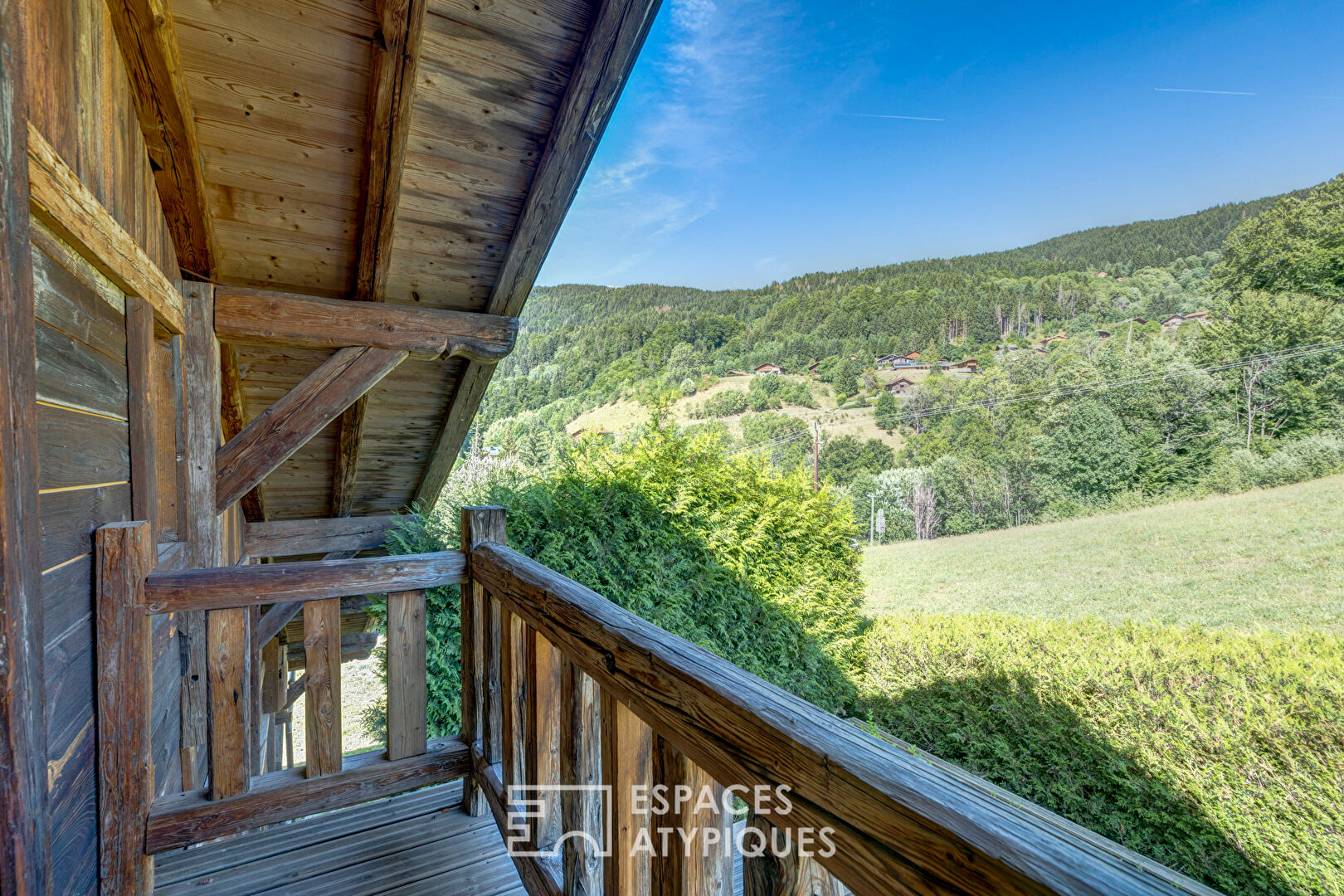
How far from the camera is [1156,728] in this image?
16.9 feet

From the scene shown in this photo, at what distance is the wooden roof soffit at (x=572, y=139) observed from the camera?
1.89 meters

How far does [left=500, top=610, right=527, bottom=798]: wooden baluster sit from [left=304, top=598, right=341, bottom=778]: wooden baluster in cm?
53

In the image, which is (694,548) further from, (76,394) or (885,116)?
(885,116)

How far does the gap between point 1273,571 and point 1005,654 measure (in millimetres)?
10844

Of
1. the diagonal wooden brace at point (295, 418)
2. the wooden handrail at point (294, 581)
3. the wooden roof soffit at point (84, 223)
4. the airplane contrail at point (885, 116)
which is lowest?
the wooden handrail at point (294, 581)

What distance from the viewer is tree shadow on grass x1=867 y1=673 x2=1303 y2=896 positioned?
452 centimetres

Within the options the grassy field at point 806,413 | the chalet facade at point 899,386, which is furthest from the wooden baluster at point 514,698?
the chalet facade at point 899,386

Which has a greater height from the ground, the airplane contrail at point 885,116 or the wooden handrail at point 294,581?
the airplane contrail at point 885,116

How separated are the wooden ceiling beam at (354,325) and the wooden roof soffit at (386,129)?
0.46 feet

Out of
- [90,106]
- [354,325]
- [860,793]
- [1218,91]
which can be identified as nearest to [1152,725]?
[860,793]

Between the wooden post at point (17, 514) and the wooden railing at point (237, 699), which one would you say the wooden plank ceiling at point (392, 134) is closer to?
the wooden post at point (17, 514)

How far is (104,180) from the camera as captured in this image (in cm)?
147

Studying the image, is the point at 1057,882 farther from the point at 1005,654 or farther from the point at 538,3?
the point at 1005,654

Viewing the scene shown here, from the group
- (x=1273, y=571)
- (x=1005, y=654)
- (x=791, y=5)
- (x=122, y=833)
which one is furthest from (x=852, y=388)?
(x=122, y=833)
